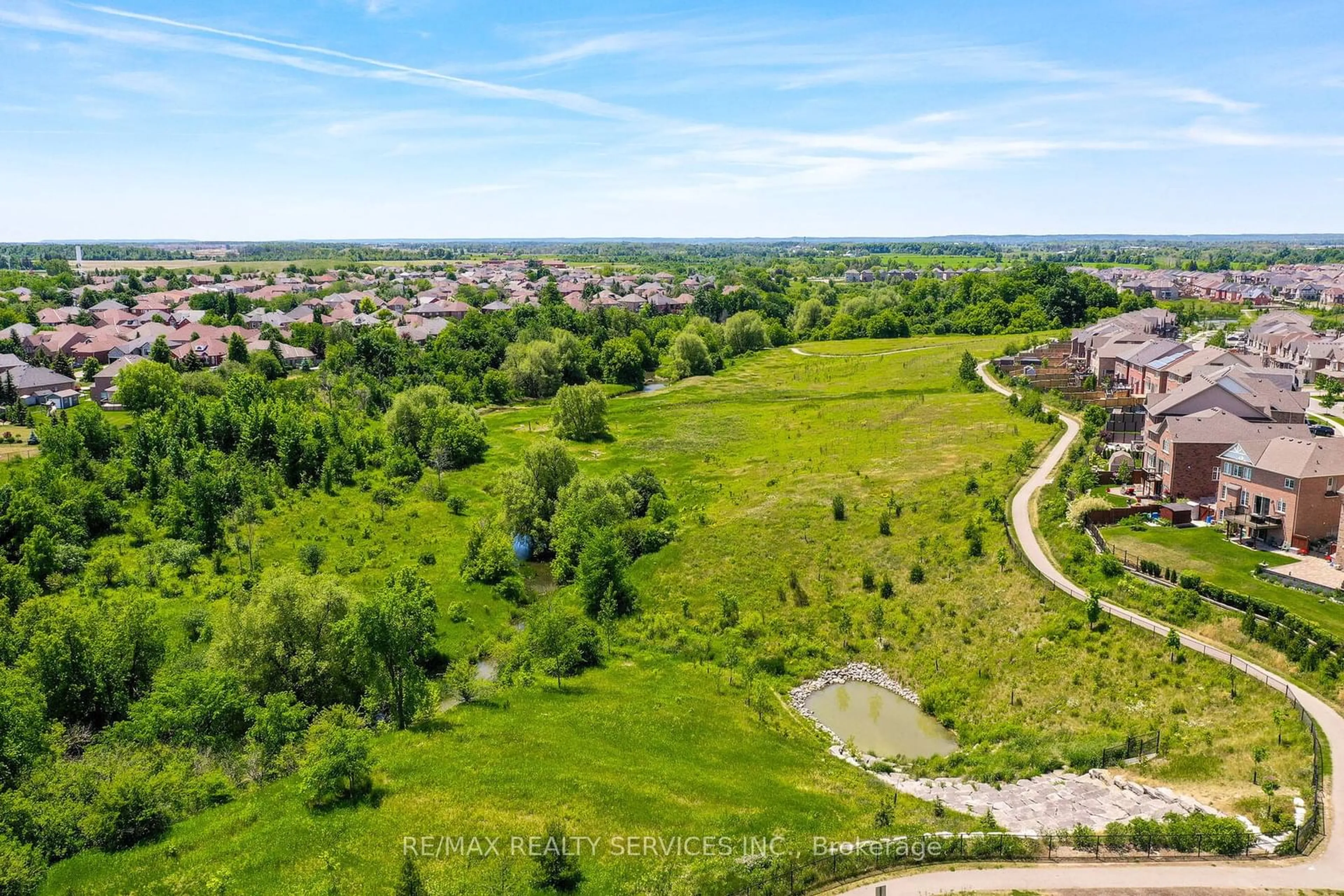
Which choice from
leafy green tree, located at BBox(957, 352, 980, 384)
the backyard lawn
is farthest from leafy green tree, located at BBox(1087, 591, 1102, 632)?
leafy green tree, located at BBox(957, 352, 980, 384)

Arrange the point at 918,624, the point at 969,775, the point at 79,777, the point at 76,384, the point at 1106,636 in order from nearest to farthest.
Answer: the point at 79,777
the point at 969,775
the point at 1106,636
the point at 918,624
the point at 76,384

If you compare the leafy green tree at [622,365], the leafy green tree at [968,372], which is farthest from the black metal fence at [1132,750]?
the leafy green tree at [622,365]

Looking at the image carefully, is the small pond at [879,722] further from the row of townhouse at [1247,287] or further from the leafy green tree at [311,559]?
the row of townhouse at [1247,287]

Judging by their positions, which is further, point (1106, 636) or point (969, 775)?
point (1106, 636)

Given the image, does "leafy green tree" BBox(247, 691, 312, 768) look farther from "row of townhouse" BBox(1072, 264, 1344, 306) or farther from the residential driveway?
"row of townhouse" BBox(1072, 264, 1344, 306)

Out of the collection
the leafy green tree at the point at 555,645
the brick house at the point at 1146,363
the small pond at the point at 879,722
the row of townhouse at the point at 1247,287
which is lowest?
the small pond at the point at 879,722

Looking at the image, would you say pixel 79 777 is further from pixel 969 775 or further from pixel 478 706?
pixel 969 775

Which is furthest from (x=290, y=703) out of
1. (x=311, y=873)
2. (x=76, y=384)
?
(x=76, y=384)
